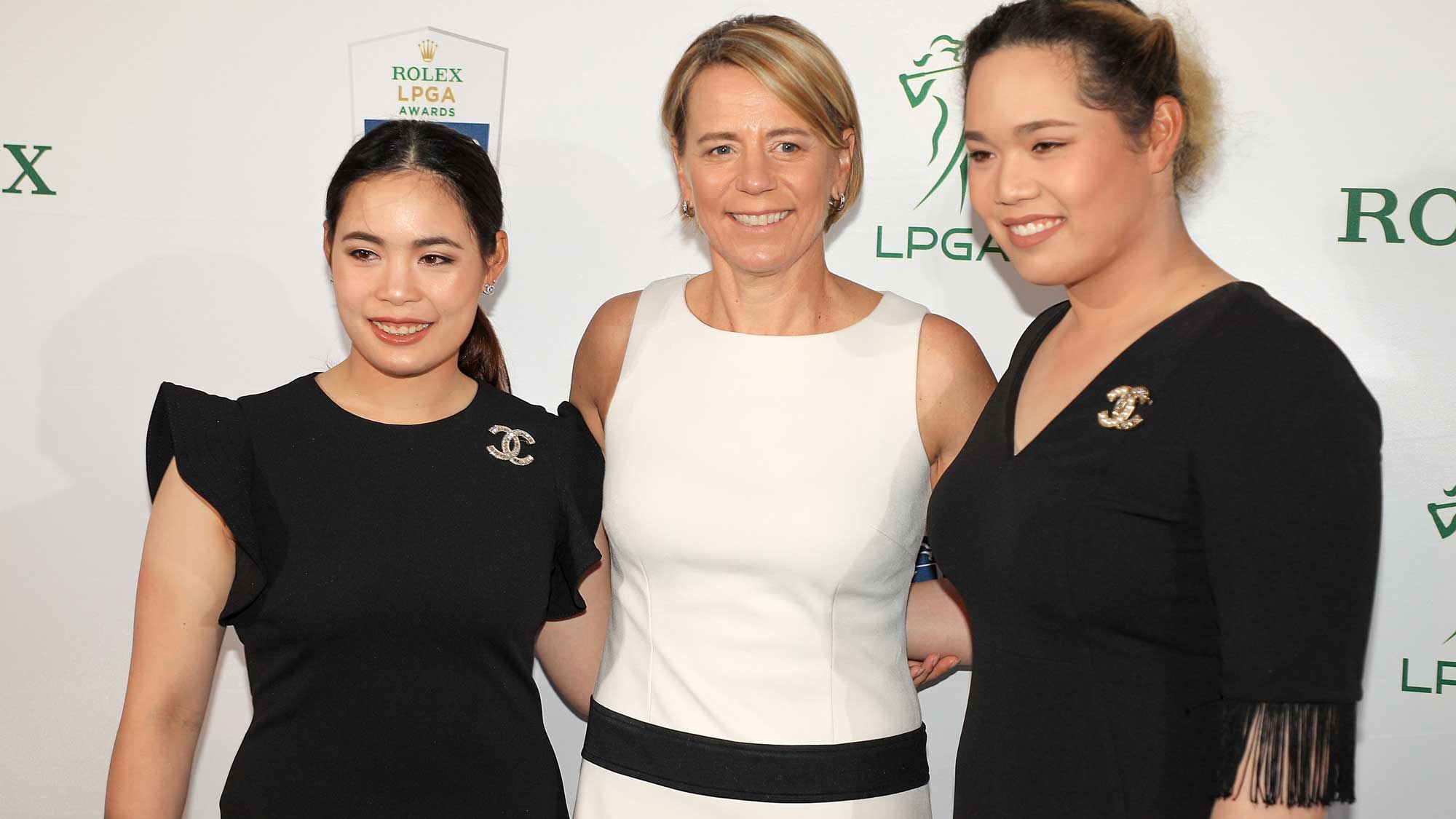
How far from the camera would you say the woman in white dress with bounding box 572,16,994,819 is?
1801 millimetres

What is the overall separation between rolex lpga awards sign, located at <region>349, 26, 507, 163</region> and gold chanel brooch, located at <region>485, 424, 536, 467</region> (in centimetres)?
74

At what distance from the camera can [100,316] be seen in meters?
2.40

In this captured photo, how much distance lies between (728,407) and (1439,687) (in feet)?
4.63

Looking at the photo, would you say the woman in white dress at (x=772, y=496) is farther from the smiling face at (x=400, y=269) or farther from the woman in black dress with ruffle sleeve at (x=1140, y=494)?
the smiling face at (x=400, y=269)

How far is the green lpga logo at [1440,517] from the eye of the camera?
2252 mm

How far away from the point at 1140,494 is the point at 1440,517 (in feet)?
4.02

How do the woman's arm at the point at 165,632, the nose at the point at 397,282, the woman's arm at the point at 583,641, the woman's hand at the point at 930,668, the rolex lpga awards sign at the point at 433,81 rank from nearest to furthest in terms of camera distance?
1. the woman's arm at the point at 165,632
2. the nose at the point at 397,282
3. the woman's arm at the point at 583,641
4. the woman's hand at the point at 930,668
5. the rolex lpga awards sign at the point at 433,81

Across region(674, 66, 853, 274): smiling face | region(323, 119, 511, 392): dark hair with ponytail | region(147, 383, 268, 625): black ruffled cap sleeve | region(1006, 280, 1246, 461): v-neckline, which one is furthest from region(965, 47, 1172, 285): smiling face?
region(147, 383, 268, 625): black ruffled cap sleeve

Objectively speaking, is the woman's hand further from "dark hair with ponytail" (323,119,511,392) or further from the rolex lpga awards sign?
the rolex lpga awards sign

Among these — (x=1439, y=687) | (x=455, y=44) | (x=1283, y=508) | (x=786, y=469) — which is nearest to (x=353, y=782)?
(x=786, y=469)

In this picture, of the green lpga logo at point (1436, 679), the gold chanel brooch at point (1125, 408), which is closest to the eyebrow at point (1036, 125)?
the gold chanel brooch at point (1125, 408)

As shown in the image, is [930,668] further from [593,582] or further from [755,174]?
[755,174]

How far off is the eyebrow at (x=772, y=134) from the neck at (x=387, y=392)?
0.50m

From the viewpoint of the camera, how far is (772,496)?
183 centimetres
